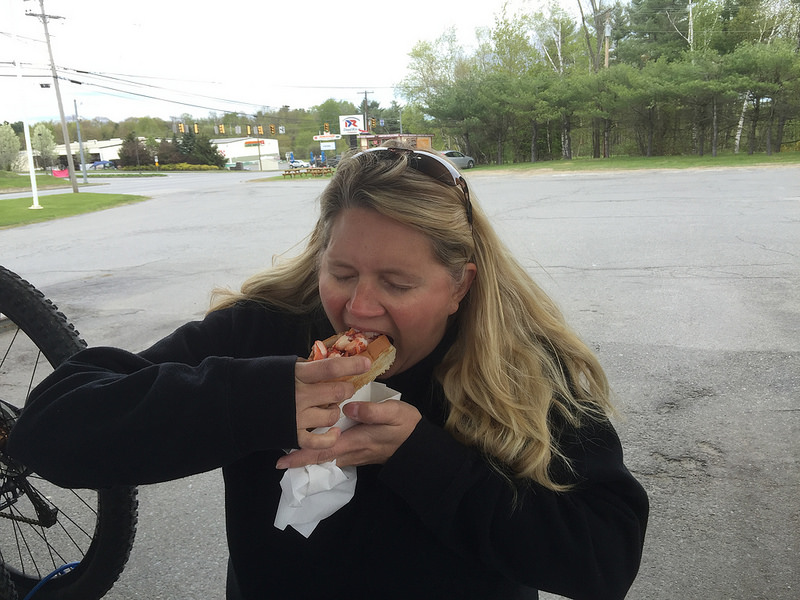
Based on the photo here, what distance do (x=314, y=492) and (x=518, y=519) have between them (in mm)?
418

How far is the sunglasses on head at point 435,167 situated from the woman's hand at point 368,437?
0.52 metres

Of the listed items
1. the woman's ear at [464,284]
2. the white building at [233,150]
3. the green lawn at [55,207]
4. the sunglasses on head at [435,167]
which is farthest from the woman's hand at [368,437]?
the white building at [233,150]

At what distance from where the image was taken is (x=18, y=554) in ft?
9.20

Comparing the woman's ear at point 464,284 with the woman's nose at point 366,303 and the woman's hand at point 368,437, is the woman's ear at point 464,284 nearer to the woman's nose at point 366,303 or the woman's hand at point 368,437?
the woman's nose at point 366,303

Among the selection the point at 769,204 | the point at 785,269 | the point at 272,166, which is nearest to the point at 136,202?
the point at 769,204

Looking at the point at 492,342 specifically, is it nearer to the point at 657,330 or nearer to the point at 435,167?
the point at 435,167

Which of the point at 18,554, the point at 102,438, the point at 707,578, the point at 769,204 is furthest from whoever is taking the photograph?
the point at 769,204

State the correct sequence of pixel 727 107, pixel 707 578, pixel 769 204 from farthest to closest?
1. pixel 727 107
2. pixel 769 204
3. pixel 707 578

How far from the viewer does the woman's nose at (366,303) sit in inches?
56.2

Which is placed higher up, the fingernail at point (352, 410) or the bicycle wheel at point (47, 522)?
the fingernail at point (352, 410)

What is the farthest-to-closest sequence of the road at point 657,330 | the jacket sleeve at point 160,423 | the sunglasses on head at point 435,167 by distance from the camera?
the road at point 657,330, the sunglasses on head at point 435,167, the jacket sleeve at point 160,423

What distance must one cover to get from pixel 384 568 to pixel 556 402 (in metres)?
0.54

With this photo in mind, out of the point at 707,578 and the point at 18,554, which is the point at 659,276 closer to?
the point at 707,578

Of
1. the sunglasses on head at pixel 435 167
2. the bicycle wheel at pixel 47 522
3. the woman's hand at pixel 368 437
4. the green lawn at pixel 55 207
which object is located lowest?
the green lawn at pixel 55 207
